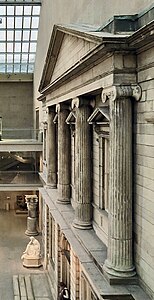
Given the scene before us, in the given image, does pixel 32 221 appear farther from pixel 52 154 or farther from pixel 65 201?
pixel 65 201

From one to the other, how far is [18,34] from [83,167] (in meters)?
32.9

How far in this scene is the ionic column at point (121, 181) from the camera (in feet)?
34.7

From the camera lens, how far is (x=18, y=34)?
45.9 metres

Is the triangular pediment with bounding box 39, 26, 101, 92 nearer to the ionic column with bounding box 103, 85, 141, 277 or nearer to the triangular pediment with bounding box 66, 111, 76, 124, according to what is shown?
the triangular pediment with bounding box 66, 111, 76, 124

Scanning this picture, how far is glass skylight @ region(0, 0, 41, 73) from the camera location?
42.3m

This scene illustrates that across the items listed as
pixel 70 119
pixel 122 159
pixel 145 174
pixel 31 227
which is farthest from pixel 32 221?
pixel 145 174

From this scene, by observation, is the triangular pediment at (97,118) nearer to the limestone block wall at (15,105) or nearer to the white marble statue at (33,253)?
the white marble statue at (33,253)

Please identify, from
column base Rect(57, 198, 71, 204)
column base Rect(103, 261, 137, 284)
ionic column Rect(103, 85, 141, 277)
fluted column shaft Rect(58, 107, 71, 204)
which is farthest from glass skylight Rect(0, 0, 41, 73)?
column base Rect(103, 261, 137, 284)

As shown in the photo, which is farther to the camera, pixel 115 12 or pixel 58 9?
pixel 58 9

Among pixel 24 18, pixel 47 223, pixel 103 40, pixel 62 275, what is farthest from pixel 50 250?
pixel 24 18

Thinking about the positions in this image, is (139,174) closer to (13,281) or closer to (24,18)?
(13,281)

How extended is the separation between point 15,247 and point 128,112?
67.1 feet

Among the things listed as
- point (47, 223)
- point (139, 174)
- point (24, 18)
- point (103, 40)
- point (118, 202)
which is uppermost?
point (24, 18)

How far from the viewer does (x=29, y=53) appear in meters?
47.9
